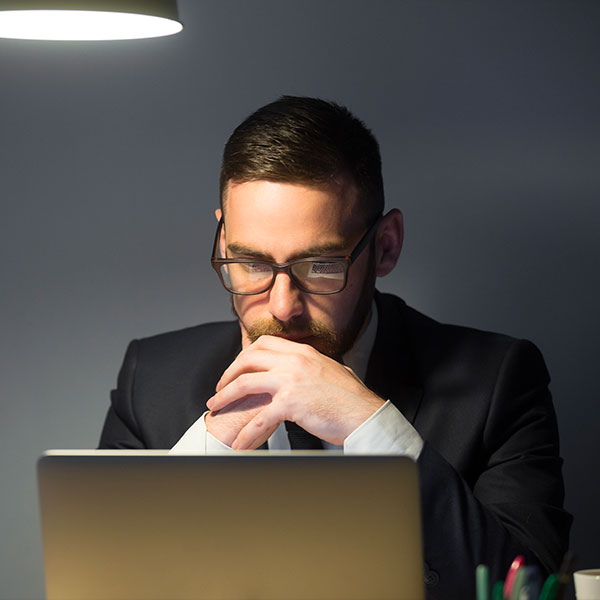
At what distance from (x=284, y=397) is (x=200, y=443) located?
0.67 feet

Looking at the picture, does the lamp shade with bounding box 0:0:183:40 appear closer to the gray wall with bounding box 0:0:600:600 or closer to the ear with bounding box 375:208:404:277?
the ear with bounding box 375:208:404:277

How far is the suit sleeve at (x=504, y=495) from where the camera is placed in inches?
59.8

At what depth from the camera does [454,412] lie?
6.67 feet

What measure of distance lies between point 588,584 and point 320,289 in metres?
0.90

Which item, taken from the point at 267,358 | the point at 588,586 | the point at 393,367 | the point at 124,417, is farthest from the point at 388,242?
the point at 588,586

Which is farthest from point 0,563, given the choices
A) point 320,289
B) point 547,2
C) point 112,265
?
point 547,2

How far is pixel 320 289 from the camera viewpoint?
6.28ft

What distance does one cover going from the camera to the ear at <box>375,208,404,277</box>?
209 centimetres

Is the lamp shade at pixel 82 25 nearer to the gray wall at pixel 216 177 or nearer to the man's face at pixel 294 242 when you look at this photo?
the man's face at pixel 294 242

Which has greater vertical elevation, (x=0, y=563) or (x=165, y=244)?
(x=165, y=244)

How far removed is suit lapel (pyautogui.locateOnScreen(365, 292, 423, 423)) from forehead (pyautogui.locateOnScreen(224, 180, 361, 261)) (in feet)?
0.97

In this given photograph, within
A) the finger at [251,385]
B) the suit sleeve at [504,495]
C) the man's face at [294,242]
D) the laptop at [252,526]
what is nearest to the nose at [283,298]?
the man's face at [294,242]

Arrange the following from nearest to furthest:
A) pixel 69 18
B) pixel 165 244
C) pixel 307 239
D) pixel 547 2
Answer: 1. pixel 69 18
2. pixel 307 239
3. pixel 547 2
4. pixel 165 244

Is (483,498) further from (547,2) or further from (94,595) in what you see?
(547,2)
